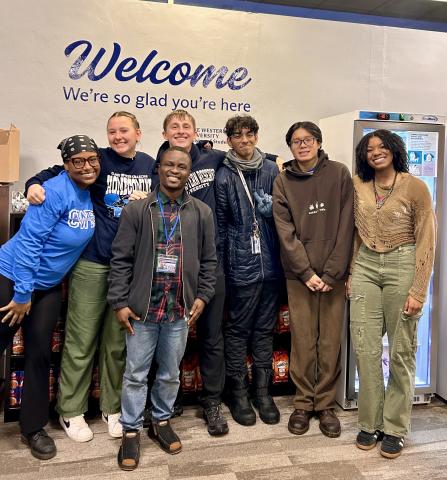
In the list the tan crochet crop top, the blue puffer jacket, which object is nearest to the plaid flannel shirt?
the blue puffer jacket

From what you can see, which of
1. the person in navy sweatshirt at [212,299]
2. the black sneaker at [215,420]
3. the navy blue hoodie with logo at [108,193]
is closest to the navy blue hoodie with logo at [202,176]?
the person in navy sweatshirt at [212,299]

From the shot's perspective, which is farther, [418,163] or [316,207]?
[418,163]

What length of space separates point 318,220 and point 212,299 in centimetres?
73

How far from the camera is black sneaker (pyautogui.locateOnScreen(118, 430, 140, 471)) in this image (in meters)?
2.24

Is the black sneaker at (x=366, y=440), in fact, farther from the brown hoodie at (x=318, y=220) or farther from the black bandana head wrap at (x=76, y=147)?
the black bandana head wrap at (x=76, y=147)

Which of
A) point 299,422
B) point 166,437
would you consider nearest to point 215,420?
point 166,437

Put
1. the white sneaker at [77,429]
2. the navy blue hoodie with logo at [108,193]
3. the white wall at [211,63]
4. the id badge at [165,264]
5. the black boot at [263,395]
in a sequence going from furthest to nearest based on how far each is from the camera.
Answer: the white wall at [211,63] < the black boot at [263,395] < the white sneaker at [77,429] < the navy blue hoodie with logo at [108,193] < the id badge at [165,264]

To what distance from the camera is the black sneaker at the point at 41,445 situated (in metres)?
2.32

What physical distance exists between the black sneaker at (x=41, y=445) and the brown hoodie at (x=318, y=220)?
1550mm

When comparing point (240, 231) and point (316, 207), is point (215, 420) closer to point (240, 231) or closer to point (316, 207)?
point (240, 231)

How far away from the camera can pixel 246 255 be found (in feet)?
8.61

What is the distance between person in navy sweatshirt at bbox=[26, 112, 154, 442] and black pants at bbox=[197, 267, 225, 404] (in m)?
0.45

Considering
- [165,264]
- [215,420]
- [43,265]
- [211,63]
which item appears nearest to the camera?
[165,264]

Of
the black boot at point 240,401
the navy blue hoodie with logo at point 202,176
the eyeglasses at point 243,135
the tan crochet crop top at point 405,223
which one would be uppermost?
the eyeglasses at point 243,135
